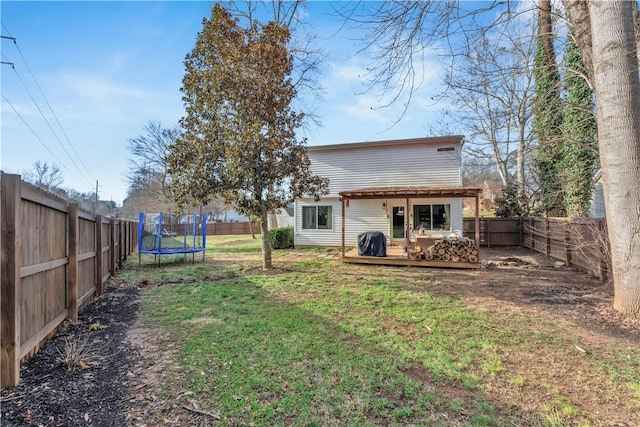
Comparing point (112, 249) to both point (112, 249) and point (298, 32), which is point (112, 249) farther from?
point (298, 32)

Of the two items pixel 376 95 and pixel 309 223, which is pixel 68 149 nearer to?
pixel 309 223

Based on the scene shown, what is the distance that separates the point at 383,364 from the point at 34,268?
357cm

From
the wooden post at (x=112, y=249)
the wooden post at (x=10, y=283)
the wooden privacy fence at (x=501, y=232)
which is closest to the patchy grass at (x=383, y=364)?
the wooden post at (x=10, y=283)

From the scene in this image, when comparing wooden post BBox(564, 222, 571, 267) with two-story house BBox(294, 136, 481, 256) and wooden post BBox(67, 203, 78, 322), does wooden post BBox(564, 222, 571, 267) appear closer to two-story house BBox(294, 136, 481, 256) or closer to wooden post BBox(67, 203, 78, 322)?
two-story house BBox(294, 136, 481, 256)

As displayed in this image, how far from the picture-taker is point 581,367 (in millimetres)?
3143

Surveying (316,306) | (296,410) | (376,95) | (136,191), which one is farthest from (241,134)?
(136,191)

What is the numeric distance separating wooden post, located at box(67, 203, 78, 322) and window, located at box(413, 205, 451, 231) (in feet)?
A: 39.1

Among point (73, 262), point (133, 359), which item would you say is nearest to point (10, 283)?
point (133, 359)

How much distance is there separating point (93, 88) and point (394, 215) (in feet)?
50.4

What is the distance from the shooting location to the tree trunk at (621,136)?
14.4 ft

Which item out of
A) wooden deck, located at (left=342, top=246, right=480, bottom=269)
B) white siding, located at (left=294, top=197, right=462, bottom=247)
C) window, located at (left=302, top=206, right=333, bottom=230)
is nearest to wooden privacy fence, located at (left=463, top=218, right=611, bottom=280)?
wooden deck, located at (left=342, top=246, right=480, bottom=269)

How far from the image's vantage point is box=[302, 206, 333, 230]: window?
49.3 ft

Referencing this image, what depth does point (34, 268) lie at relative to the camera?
9.45ft

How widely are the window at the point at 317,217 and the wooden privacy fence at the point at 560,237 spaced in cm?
712
